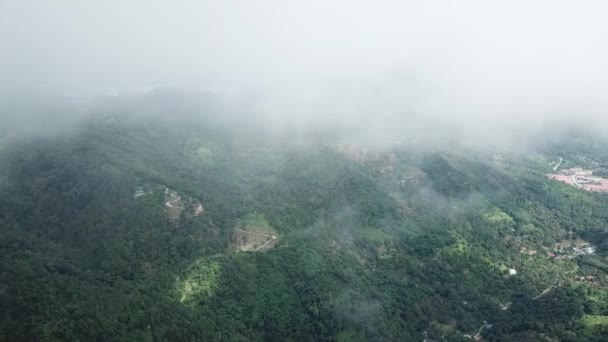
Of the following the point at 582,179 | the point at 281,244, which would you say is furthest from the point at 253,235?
the point at 582,179

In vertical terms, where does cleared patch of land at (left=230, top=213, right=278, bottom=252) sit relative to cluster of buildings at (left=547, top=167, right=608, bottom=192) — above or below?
above

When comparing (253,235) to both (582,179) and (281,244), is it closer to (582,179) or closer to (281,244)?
(281,244)

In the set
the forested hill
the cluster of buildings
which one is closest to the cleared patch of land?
the forested hill

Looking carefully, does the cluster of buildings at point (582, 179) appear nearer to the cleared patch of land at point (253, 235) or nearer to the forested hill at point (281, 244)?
the forested hill at point (281, 244)

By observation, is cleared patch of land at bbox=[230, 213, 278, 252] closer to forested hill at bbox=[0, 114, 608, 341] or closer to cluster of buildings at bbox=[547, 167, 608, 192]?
forested hill at bbox=[0, 114, 608, 341]

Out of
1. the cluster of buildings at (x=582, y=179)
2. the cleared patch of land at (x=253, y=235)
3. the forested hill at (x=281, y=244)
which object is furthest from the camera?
the cluster of buildings at (x=582, y=179)

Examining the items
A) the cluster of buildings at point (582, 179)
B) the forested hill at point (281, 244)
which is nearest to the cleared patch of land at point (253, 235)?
the forested hill at point (281, 244)

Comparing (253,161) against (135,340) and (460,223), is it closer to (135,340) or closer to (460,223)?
(460,223)

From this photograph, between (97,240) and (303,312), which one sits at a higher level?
(97,240)

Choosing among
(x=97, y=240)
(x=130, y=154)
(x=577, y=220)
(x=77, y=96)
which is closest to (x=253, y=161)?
(x=130, y=154)
